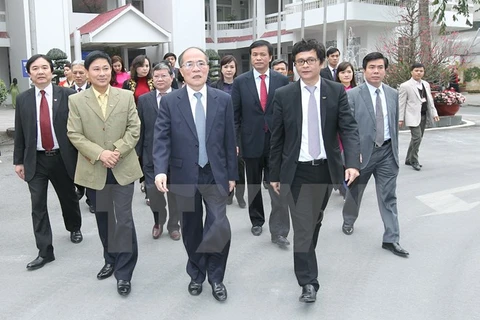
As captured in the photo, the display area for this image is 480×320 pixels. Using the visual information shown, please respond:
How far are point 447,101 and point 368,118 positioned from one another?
10031 mm

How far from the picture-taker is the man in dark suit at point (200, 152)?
365 cm

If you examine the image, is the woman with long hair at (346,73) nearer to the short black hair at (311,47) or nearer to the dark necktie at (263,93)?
the dark necktie at (263,93)

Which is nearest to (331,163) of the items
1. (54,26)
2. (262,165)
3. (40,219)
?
(262,165)

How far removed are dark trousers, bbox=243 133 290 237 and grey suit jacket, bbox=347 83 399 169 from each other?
2.94ft

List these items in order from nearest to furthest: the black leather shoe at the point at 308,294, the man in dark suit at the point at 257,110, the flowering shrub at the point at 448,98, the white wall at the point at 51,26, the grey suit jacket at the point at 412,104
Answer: the black leather shoe at the point at 308,294 < the man in dark suit at the point at 257,110 < the grey suit jacket at the point at 412,104 < the flowering shrub at the point at 448,98 < the white wall at the point at 51,26

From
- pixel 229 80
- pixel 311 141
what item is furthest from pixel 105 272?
pixel 229 80

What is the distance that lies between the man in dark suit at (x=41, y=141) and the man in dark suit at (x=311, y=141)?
1.96m

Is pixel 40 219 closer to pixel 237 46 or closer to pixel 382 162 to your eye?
pixel 382 162

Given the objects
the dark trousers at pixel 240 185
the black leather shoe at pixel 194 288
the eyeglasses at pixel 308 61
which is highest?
the eyeglasses at pixel 308 61

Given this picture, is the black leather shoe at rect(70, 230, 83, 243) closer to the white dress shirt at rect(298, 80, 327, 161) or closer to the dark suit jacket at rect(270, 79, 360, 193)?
the dark suit jacket at rect(270, 79, 360, 193)

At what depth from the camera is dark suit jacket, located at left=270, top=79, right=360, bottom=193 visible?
12.2ft

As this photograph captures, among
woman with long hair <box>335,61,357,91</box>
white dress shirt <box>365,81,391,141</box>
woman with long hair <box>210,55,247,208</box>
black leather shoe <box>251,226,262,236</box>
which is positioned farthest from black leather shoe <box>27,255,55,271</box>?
woman with long hair <box>335,61,357,91</box>

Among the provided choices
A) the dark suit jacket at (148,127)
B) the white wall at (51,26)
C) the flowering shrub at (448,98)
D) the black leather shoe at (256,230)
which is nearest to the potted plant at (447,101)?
the flowering shrub at (448,98)

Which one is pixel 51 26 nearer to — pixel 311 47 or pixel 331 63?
pixel 331 63
